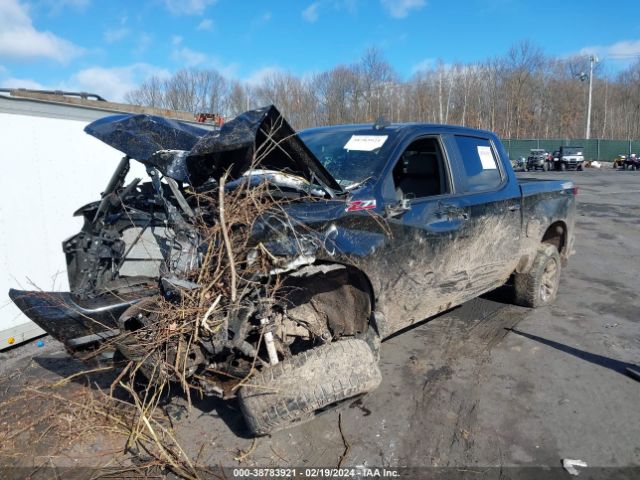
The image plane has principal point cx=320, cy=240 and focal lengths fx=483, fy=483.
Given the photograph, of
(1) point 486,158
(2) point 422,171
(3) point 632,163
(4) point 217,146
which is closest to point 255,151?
(4) point 217,146

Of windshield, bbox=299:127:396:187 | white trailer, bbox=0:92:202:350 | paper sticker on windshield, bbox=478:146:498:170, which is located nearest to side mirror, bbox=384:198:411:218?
windshield, bbox=299:127:396:187

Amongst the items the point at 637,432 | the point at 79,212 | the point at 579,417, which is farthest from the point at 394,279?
the point at 79,212

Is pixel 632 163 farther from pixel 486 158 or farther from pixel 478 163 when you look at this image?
pixel 478 163

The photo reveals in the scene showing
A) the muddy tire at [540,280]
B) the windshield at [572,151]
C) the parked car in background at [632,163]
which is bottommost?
the muddy tire at [540,280]

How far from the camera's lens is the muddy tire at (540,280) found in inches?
208

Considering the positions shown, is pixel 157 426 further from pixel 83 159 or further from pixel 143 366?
pixel 83 159

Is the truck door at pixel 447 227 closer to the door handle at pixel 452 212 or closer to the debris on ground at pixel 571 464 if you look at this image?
the door handle at pixel 452 212

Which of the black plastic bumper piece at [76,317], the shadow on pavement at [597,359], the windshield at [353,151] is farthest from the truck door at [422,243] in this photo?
the black plastic bumper piece at [76,317]

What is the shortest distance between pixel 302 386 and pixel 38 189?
12.5 ft

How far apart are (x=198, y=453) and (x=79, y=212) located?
1.99m

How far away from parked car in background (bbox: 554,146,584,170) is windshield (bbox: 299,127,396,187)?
37.6 metres

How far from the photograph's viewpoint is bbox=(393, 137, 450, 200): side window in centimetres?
417

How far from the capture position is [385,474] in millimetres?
2877

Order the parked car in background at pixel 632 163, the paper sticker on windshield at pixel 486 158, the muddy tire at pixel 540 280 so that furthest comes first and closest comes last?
the parked car in background at pixel 632 163 < the muddy tire at pixel 540 280 < the paper sticker on windshield at pixel 486 158
